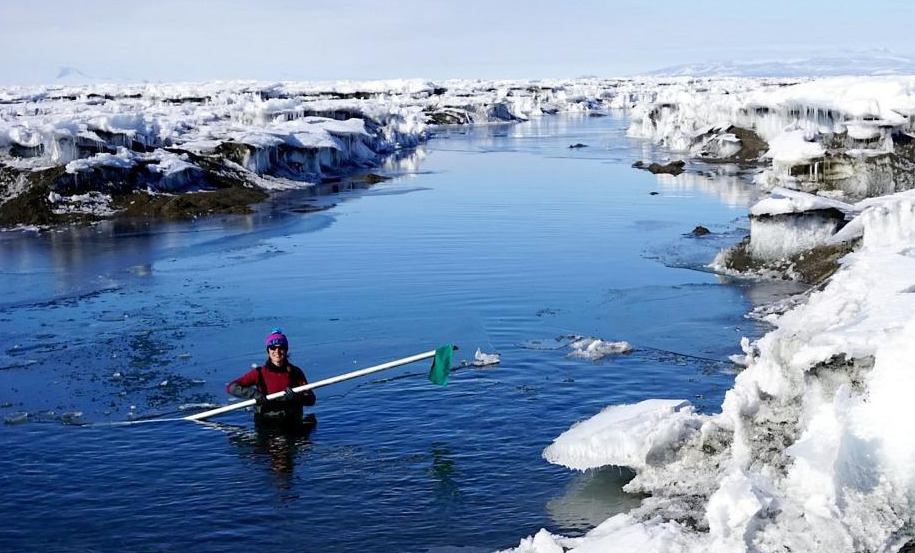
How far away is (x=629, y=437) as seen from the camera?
34.2ft

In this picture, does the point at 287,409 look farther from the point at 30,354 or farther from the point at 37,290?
the point at 37,290

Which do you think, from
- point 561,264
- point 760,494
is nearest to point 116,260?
point 561,264

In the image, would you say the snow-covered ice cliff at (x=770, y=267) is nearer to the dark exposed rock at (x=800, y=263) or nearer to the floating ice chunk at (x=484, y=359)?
the dark exposed rock at (x=800, y=263)

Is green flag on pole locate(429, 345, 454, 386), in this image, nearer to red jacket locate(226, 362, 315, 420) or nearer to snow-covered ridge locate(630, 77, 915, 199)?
red jacket locate(226, 362, 315, 420)

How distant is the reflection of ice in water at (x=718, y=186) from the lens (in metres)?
35.4

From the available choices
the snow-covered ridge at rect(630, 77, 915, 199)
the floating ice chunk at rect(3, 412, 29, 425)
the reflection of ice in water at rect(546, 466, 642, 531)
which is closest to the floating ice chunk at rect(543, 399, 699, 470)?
the reflection of ice in water at rect(546, 466, 642, 531)

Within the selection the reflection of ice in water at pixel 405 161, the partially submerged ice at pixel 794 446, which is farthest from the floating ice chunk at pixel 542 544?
the reflection of ice in water at pixel 405 161

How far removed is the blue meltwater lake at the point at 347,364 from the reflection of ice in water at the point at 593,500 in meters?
0.03

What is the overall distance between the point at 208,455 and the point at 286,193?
100.0 ft

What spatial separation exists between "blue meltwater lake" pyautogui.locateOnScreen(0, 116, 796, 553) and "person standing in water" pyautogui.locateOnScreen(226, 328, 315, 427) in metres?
0.35

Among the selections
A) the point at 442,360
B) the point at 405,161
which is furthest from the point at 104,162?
the point at 442,360

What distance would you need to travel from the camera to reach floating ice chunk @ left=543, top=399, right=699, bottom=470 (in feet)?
33.6

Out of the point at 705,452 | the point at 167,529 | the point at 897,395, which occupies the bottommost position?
the point at 167,529

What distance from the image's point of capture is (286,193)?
42.0 metres
